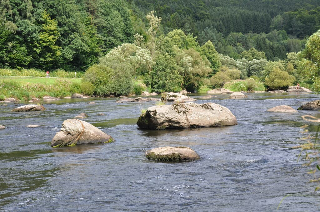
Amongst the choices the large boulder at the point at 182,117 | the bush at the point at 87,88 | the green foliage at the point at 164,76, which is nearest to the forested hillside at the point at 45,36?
the bush at the point at 87,88

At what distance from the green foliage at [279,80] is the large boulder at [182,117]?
224 feet

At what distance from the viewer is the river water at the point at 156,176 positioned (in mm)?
10578

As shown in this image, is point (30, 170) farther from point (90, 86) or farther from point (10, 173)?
point (90, 86)

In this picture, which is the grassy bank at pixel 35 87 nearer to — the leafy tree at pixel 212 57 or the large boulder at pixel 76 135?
the large boulder at pixel 76 135

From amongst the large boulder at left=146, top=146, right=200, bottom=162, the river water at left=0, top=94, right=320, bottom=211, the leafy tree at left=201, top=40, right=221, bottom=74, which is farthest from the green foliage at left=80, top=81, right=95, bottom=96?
the leafy tree at left=201, top=40, right=221, bottom=74

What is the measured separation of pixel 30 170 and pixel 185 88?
74.6 m

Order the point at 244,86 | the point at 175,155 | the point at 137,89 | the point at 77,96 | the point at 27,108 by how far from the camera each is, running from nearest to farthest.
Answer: the point at 175,155
the point at 27,108
the point at 77,96
the point at 137,89
the point at 244,86

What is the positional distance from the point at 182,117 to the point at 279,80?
231 ft

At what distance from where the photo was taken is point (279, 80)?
3573 inches

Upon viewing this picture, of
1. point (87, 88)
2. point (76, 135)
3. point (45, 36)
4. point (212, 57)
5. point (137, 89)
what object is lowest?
point (76, 135)

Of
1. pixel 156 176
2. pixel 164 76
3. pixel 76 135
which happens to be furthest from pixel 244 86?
pixel 156 176

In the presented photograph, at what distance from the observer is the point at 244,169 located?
14.3 meters

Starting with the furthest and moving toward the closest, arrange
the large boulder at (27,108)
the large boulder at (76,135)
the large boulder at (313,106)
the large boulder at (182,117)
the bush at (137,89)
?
the bush at (137,89) < the large boulder at (27,108) < the large boulder at (313,106) < the large boulder at (182,117) < the large boulder at (76,135)

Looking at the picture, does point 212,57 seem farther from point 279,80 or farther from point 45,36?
point 45,36
